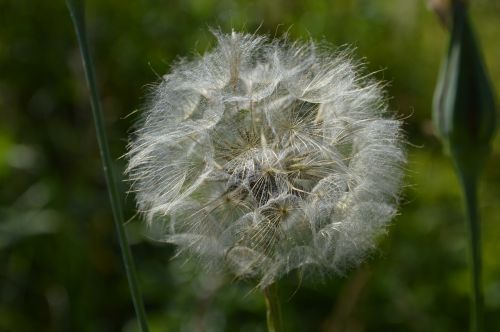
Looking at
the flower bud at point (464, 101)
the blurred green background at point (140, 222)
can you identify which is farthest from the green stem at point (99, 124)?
the blurred green background at point (140, 222)

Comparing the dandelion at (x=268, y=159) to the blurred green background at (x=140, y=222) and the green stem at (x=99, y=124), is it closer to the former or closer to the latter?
the green stem at (x=99, y=124)

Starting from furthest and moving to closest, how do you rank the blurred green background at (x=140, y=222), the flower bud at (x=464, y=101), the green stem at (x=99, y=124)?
the blurred green background at (x=140, y=222) < the green stem at (x=99, y=124) < the flower bud at (x=464, y=101)

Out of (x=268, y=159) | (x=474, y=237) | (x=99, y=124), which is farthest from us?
(x=268, y=159)

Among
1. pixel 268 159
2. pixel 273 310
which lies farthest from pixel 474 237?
pixel 268 159

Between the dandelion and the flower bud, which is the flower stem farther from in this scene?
the flower bud

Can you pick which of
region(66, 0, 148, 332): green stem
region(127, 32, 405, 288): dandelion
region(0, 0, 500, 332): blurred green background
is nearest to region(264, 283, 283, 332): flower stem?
region(127, 32, 405, 288): dandelion

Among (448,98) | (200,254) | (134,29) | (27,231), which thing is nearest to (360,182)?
(200,254)

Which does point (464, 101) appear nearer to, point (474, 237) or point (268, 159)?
point (474, 237)
